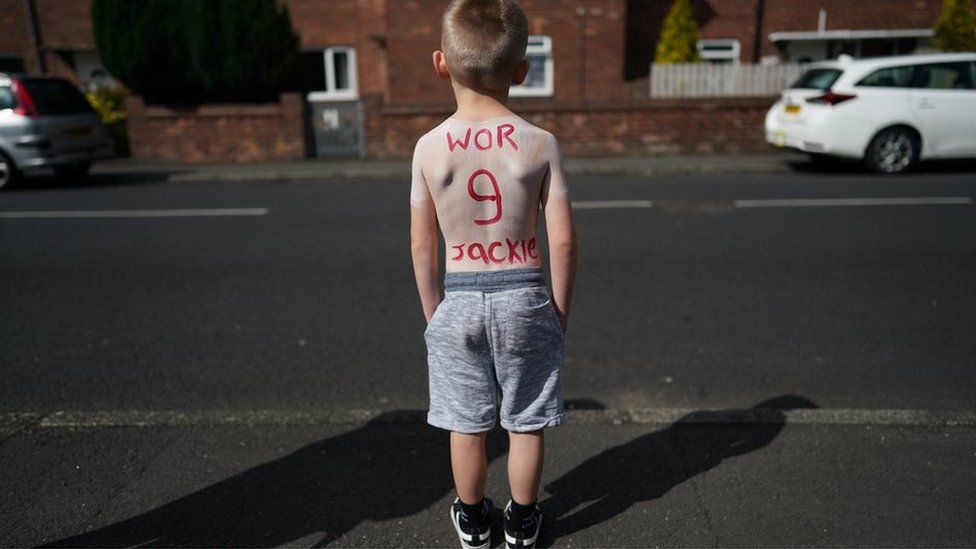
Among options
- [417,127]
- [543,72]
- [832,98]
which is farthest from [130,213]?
[543,72]

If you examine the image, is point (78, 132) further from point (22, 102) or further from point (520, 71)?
point (520, 71)

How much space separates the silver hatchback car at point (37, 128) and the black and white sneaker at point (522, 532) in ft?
39.8

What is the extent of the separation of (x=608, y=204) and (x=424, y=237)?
7.60 metres

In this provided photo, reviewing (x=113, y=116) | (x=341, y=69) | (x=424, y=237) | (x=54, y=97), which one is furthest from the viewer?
(x=341, y=69)

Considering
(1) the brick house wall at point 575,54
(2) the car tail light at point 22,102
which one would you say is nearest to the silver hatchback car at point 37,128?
(2) the car tail light at point 22,102

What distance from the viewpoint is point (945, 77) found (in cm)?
1202

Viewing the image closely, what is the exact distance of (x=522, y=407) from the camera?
2.50 m

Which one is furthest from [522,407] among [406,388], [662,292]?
[662,292]

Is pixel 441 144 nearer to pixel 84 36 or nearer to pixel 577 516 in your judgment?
pixel 577 516

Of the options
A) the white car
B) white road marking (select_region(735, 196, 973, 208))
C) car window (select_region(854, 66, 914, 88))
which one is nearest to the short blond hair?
white road marking (select_region(735, 196, 973, 208))

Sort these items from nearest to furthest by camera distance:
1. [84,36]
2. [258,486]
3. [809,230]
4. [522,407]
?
[522,407] → [258,486] → [809,230] → [84,36]

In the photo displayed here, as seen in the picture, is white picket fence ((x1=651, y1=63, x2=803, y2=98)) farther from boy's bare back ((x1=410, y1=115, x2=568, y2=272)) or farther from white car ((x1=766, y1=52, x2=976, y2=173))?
boy's bare back ((x1=410, y1=115, x2=568, y2=272))

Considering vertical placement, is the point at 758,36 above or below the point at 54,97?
above

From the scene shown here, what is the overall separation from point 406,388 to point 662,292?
2.46 meters
